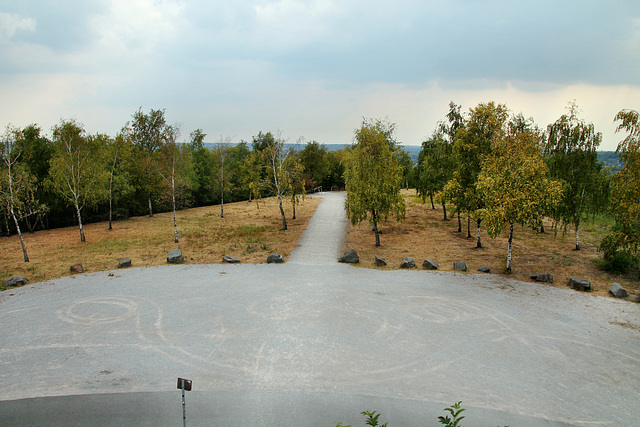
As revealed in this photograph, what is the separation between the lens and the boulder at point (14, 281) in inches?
714

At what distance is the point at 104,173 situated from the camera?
34.2 metres

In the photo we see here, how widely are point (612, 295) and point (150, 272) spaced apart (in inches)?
967

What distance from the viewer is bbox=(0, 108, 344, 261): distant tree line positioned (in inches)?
1008

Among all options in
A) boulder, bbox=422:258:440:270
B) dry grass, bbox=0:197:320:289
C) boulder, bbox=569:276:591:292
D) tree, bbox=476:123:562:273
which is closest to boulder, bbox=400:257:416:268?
boulder, bbox=422:258:440:270

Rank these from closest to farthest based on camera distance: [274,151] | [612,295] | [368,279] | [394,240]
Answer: [612,295] → [368,279] → [394,240] → [274,151]

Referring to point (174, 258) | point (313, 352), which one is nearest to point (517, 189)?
point (313, 352)

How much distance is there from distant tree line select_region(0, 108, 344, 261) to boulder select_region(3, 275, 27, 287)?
557 cm

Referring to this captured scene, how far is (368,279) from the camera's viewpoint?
19234 mm

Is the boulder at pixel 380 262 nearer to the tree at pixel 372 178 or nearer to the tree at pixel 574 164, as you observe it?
the tree at pixel 372 178

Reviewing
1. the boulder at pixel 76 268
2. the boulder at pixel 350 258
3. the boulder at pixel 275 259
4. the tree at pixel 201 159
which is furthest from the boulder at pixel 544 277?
the tree at pixel 201 159

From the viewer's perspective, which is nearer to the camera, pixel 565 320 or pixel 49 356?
pixel 49 356

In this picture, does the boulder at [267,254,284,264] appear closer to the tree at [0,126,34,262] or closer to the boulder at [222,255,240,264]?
the boulder at [222,255,240,264]

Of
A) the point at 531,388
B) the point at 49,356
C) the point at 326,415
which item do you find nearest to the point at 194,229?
the point at 49,356

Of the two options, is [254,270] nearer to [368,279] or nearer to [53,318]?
[368,279]
